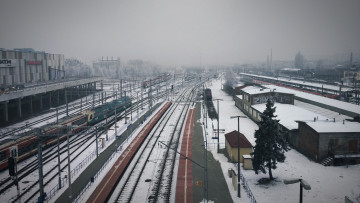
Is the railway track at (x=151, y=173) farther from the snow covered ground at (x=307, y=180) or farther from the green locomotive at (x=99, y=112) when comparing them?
the green locomotive at (x=99, y=112)

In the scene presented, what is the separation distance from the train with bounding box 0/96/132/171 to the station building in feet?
102

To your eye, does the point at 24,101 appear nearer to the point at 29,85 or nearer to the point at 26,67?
the point at 29,85

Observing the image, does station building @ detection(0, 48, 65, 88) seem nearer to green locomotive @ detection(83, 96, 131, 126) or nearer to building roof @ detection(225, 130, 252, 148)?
green locomotive @ detection(83, 96, 131, 126)

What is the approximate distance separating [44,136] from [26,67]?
63027 millimetres

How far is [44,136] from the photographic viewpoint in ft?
99.4

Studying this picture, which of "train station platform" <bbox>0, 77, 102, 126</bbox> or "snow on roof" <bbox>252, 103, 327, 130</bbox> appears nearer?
"snow on roof" <bbox>252, 103, 327, 130</bbox>

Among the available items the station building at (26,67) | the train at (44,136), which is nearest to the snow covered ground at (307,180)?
the train at (44,136)

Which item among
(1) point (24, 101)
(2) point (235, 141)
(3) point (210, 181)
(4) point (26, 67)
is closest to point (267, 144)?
(2) point (235, 141)

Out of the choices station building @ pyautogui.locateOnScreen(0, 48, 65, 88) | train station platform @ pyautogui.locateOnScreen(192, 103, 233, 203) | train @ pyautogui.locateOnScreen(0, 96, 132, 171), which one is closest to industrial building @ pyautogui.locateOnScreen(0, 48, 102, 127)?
station building @ pyautogui.locateOnScreen(0, 48, 65, 88)

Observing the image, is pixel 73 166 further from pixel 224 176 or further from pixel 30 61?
pixel 30 61

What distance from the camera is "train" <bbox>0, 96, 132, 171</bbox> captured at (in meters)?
26.1

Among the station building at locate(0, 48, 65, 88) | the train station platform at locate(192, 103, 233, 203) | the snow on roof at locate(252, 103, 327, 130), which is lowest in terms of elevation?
the train station platform at locate(192, 103, 233, 203)

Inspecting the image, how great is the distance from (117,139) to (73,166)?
1080cm

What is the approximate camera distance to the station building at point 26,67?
71.4 meters
